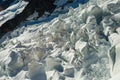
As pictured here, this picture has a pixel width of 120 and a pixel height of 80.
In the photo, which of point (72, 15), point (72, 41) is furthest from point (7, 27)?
point (72, 41)

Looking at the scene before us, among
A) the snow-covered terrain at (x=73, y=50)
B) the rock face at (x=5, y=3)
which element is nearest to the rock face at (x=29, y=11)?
the rock face at (x=5, y=3)

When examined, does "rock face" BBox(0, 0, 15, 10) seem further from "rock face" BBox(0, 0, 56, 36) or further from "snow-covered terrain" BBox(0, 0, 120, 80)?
"snow-covered terrain" BBox(0, 0, 120, 80)

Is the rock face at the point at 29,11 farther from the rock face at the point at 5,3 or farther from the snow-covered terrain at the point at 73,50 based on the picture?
the snow-covered terrain at the point at 73,50

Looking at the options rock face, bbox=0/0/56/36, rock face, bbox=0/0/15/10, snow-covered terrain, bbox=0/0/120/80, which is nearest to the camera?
→ snow-covered terrain, bbox=0/0/120/80

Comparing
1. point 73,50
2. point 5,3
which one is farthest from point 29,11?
point 73,50

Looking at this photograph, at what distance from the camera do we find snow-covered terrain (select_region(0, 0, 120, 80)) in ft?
22.9

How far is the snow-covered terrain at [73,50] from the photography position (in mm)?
6984

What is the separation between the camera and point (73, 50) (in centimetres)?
802

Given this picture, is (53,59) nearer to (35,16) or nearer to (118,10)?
(118,10)

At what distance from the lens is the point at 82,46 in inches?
300

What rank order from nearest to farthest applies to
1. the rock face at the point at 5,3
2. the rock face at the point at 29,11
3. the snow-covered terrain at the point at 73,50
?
the snow-covered terrain at the point at 73,50
the rock face at the point at 29,11
the rock face at the point at 5,3

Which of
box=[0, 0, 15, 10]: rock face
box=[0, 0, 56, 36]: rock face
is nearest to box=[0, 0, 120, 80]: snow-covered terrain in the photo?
box=[0, 0, 56, 36]: rock face

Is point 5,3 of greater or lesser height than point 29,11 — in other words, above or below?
above

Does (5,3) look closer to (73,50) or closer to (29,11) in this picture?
(29,11)
